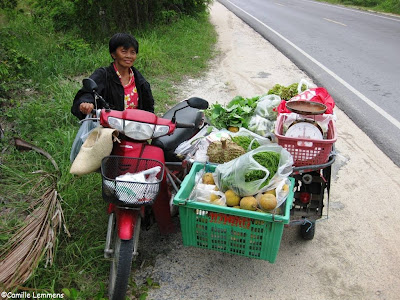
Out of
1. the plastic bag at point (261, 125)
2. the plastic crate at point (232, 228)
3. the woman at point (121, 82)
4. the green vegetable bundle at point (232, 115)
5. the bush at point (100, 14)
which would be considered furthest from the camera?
the bush at point (100, 14)

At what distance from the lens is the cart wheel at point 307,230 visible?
3.29m

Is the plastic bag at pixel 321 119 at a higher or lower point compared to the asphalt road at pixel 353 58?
higher

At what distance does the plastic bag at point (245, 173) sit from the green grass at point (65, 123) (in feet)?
3.41

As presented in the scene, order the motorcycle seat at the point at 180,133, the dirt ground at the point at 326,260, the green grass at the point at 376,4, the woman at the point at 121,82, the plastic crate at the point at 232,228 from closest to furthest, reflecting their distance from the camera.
→ the plastic crate at the point at 232,228
the dirt ground at the point at 326,260
the woman at the point at 121,82
the motorcycle seat at the point at 180,133
the green grass at the point at 376,4

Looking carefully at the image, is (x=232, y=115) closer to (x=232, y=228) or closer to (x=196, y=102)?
(x=196, y=102)

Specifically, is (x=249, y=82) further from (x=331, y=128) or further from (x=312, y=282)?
(x=312, y=282)

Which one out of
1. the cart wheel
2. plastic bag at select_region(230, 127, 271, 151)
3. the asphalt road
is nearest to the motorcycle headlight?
plastic bag at select_region(230, 127, 271, 151)

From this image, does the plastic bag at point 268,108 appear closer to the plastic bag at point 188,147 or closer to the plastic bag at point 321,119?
the plastic bag at point 321,119

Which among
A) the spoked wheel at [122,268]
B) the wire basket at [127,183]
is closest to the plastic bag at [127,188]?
the wire basket at [127,183]

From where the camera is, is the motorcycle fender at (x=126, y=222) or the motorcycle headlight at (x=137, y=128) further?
the motorcycle headlight at (x=137, y=128)

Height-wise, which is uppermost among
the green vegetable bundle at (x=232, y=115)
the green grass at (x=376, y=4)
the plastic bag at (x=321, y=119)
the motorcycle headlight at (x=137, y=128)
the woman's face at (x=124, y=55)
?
the woman's face at (x=124, y=55)

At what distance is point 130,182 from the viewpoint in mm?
2441

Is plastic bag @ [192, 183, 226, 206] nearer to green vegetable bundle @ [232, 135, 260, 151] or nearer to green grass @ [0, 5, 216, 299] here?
green vegetable bundle @ [232, 135, 260, 151]

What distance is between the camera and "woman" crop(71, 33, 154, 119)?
341cm
